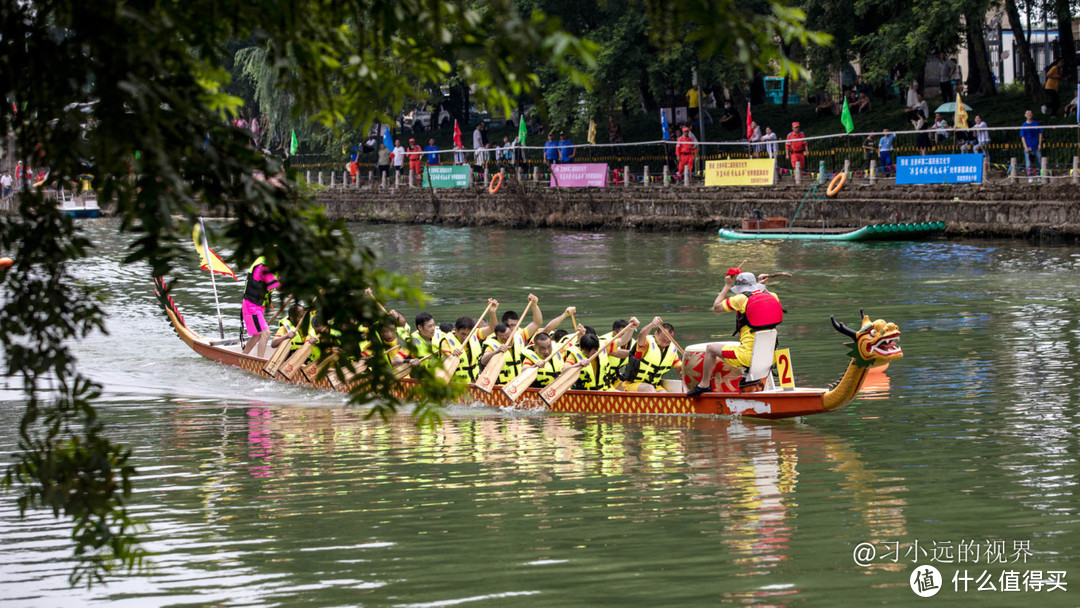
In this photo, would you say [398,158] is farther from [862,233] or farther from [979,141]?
[979,141]

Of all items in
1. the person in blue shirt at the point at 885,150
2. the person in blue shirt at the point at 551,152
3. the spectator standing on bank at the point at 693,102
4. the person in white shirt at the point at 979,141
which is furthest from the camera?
the spectator standing on bank at the point at 693,102

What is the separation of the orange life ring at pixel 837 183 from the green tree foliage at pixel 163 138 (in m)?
26.7

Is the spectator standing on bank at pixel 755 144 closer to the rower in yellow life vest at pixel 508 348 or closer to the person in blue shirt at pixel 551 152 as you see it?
the person in blue shirt at pixel 551 152

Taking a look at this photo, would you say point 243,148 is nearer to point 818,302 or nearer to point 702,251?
point 818,302

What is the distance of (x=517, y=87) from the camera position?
471 cm

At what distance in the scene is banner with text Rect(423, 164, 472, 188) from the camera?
1647 inches

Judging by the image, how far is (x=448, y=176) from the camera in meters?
42.5

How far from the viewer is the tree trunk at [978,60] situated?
102 feet

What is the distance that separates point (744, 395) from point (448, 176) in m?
30.8

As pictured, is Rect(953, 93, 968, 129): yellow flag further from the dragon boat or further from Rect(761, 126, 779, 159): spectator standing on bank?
the dragon boat

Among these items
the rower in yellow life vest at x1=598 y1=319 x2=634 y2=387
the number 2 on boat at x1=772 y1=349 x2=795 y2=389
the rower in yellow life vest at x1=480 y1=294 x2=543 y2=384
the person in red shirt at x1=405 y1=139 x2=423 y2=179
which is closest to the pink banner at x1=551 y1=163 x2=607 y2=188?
the person in red shirt at x1=405 y1=139 x2=423 y2=179

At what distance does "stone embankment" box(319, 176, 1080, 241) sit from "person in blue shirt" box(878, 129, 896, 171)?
28.6 inches

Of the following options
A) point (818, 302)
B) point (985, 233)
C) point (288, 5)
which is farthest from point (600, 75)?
point (288, 5)

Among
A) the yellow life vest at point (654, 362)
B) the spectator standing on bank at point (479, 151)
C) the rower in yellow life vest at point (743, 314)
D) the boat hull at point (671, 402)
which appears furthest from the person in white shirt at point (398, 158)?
the rower in yellow life vest at point (743, 314)
